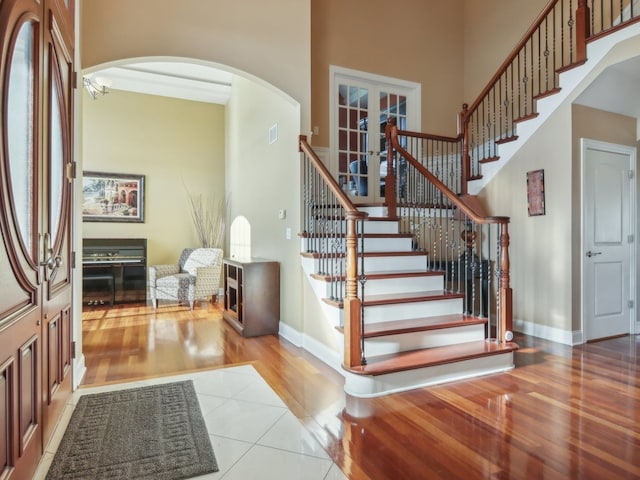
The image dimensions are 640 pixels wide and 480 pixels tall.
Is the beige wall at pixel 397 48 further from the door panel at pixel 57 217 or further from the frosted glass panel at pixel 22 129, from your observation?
the frosted glass panel at pixel 22 129

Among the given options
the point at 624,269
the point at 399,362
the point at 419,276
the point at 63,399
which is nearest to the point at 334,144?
the point at 419,276

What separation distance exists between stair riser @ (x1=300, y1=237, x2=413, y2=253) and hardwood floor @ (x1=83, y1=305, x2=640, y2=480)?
1059 millimetres

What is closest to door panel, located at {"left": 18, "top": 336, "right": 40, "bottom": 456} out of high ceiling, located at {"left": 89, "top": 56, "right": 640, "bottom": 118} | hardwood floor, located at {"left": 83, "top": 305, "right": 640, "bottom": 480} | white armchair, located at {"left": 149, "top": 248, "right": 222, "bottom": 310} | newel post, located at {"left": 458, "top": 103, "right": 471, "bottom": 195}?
hardwood floor, located at {"left": 83, "top": 305, "right": 640, "bottom": 480}

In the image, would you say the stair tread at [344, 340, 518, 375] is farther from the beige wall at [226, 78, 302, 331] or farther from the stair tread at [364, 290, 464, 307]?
the beige wall at [226, 78, 302, 331]

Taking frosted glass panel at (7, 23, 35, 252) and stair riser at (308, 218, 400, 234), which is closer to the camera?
frosted glass panel at (7, 23, 35, 252)

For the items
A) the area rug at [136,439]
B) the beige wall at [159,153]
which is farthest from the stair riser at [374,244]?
the beige wall at [159,153]

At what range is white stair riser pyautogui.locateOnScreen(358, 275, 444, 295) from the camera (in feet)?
12.1

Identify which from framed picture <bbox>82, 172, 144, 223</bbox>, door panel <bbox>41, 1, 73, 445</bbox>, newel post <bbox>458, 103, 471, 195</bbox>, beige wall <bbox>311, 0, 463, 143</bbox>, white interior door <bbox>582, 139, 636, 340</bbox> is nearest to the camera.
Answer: door panel <bbox>41, 1, 73, 445</bbox>

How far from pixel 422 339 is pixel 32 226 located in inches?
110

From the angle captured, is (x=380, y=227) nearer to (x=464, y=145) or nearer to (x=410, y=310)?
(x=410, y=310)

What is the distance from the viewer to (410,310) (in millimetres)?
3504

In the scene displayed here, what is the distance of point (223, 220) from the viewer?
7625 mm

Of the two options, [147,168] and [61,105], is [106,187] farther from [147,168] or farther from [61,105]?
[61,105]

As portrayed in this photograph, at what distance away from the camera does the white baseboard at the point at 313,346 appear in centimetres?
335
